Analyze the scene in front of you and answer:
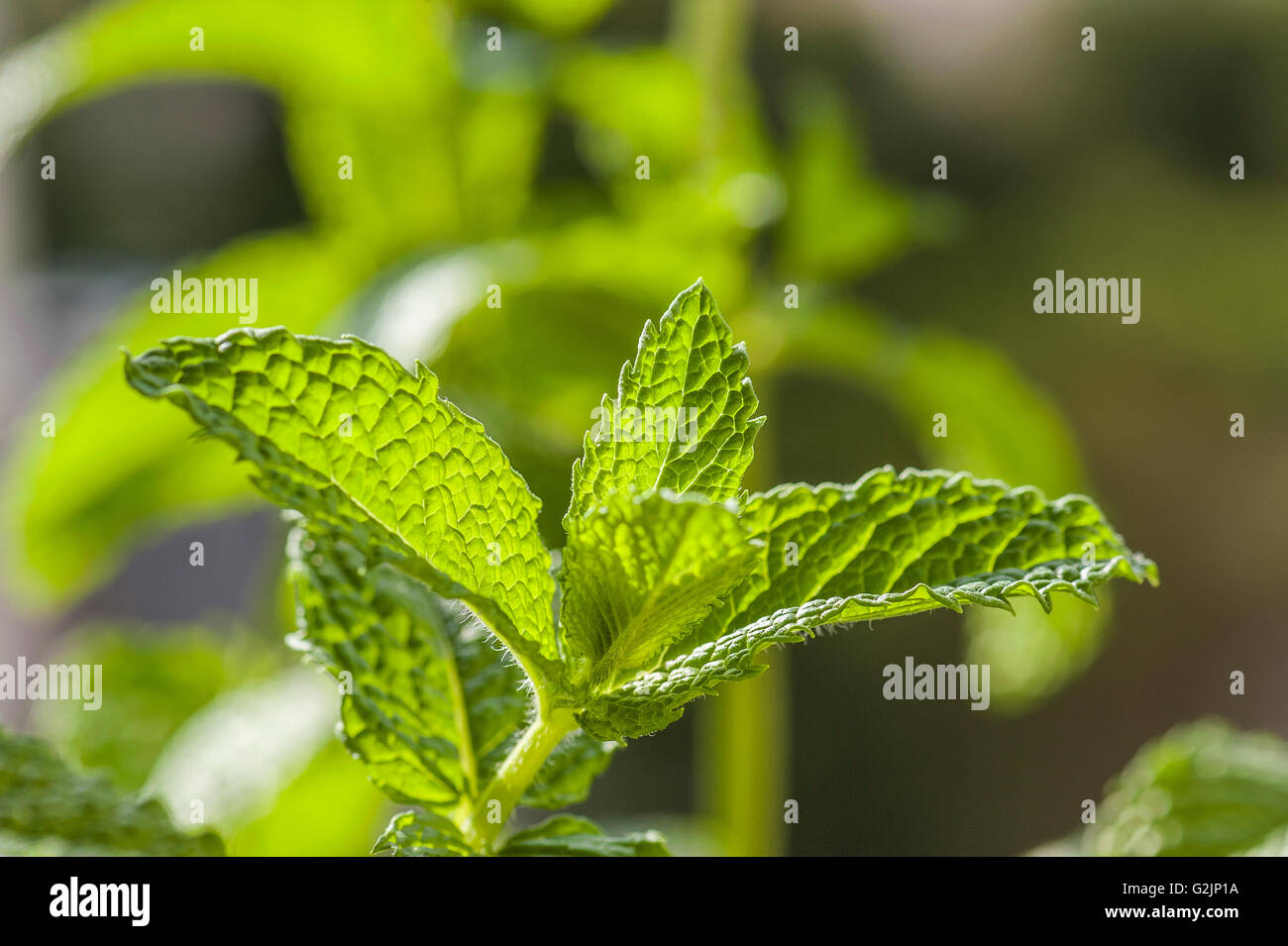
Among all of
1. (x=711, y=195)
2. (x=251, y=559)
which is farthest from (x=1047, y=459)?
(x=251, y=559)

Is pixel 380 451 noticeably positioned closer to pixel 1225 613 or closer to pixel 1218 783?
pixel 1218 783

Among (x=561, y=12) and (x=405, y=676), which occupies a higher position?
(x=561, y=12)

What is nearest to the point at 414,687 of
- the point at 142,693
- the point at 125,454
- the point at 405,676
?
the point at 405,676

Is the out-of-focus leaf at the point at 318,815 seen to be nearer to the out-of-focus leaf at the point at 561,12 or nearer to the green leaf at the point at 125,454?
the green leaf at the point at 125,454
